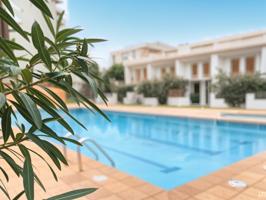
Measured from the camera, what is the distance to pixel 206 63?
70.2ft

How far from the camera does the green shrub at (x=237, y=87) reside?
51.9ft

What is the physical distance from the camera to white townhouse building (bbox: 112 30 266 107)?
713 inches

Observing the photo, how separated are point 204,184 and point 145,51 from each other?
113 feet

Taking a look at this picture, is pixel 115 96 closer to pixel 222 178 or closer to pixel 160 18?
pixel 160 18

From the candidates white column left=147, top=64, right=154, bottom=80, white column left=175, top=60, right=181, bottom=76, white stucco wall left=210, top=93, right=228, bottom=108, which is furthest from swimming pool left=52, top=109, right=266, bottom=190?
white column left=147, top=64, right=154, bottom=80

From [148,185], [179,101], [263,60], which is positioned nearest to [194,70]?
[179,101]

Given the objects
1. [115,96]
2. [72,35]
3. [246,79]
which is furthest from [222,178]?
[115,96]

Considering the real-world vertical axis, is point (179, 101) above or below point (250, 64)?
below

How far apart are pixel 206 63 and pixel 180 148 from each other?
1569 cm

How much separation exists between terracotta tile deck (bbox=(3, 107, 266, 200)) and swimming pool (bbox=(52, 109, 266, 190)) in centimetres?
110

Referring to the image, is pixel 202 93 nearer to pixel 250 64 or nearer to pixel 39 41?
pixel 250 64

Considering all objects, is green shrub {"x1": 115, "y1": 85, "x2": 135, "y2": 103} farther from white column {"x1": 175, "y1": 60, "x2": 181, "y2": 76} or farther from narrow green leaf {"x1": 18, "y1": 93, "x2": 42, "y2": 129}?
narrow green leaf {"x1": 18, "y1": 93, "x2": 42, "y2": 129}

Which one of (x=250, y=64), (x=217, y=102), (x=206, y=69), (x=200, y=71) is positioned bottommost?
(x=217, y=102)

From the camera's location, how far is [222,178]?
3600mm
